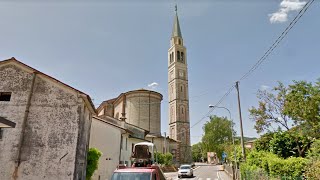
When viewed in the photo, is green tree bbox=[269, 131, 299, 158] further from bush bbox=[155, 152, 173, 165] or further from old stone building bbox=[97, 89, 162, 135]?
old stone building bbox=[97, 89, 162, 135]

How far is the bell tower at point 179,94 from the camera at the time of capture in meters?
63.0

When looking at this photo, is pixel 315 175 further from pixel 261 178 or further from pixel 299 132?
pixel 299 132

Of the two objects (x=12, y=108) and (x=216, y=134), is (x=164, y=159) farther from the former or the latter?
(x=12, y=108)

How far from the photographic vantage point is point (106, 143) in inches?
918

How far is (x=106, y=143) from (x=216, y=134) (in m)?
50.7

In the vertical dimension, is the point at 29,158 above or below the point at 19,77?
below

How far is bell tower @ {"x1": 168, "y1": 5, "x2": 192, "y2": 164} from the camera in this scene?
6301cm

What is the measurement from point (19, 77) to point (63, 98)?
10.3 ft

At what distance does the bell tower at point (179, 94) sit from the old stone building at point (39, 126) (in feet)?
147

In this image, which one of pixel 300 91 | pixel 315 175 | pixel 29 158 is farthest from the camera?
pixel 300 91

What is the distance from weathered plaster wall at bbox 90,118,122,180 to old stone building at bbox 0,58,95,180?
6.52 m

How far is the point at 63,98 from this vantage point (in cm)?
1521

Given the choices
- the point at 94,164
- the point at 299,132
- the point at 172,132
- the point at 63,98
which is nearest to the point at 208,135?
the point at 172,132

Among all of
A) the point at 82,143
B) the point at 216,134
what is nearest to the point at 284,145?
the point at 82,143
